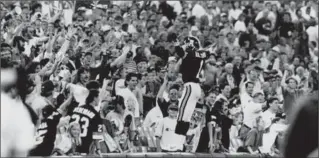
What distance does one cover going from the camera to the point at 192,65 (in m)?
10.6

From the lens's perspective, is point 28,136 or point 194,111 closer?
point 28,136

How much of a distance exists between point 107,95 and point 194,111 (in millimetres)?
1485

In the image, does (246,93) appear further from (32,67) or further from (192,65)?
(32,67)

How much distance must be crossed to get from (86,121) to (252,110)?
359 centimetres

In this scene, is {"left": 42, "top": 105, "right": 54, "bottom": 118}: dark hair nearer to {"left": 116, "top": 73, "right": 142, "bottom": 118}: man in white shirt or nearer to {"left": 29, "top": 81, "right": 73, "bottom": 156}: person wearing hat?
{"left": 29, "top": 81, "right": 73, "bottom": 156}: person wearing hat

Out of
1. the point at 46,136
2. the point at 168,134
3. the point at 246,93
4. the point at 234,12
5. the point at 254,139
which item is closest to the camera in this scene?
the point at 46,136

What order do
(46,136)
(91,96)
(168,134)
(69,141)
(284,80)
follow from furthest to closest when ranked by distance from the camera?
(284,80)
(168,134)
(69,141)
(91,96)
(46,136)

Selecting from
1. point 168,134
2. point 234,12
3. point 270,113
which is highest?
point 234,12

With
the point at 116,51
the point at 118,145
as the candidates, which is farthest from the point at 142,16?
the point at 118,145

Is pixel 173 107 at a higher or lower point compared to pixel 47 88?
lower

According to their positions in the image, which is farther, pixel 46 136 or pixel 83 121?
pixel 83 121

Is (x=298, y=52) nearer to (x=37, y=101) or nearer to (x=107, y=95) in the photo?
(x=107, y=95)

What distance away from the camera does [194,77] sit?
10.8 metres

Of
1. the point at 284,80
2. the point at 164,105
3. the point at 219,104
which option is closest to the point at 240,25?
the point at 284,80
